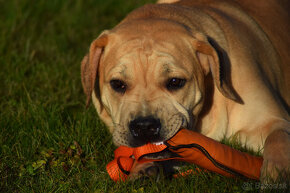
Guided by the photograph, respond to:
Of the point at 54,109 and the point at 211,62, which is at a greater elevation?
the point at 211,62

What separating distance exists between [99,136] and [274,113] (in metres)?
1.60

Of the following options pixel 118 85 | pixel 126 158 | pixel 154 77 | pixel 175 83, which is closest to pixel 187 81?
pixel 175 83

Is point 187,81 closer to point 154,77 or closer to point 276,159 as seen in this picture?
point 154,77

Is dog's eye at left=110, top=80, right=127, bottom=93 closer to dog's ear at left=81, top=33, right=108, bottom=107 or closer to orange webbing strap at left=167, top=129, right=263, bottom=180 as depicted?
dog's ear at left=81, top=33, right=108, bottom=107

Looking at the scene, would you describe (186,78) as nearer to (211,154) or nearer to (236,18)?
(211,154)

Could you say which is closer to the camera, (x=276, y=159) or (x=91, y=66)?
(x=276, y=159)

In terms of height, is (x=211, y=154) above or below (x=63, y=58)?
above

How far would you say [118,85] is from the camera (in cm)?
420

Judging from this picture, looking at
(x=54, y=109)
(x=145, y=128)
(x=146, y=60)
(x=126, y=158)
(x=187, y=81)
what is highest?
(x=146, y=60)

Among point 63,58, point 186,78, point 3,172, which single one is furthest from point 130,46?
point 63,58

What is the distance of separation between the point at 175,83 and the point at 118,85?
49 cm

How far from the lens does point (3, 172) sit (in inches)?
159

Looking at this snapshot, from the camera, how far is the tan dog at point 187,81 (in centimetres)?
388

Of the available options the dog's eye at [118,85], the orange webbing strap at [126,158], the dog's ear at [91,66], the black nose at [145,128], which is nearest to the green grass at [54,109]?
the orange webbing strap at [126,158]
